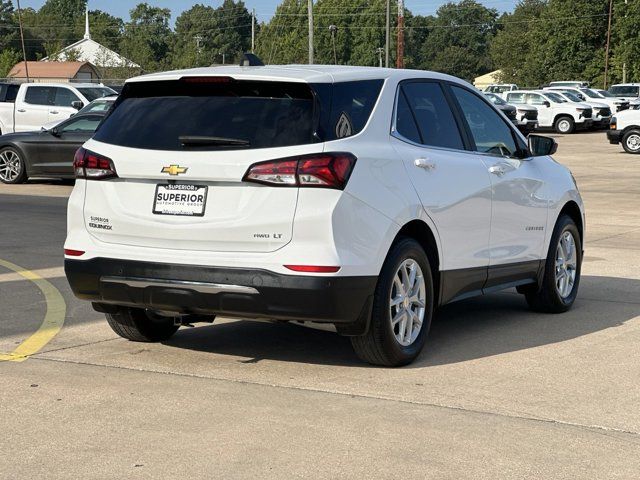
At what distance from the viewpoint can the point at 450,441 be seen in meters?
5.45

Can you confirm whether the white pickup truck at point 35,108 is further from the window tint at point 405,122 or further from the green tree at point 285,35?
the green tree at point 285,35

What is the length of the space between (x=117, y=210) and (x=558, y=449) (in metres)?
2.96

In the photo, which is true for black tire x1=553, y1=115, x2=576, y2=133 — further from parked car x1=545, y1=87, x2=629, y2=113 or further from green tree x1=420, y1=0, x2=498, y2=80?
green tree x1=420, y1=0, x2=498, y2=80

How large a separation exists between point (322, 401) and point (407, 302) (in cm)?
118

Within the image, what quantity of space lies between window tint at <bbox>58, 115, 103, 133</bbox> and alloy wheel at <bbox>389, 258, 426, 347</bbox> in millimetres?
15187

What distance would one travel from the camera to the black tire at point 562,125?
51.3m

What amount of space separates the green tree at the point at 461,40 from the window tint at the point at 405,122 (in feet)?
540

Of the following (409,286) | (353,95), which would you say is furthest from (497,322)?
(353,95)

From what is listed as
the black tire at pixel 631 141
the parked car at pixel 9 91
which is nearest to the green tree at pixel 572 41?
the black tire at pixel 631 141

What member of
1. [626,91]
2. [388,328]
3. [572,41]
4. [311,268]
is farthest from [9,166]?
[572,41]

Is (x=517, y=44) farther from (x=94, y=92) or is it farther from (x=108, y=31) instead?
(x=94, y=92)

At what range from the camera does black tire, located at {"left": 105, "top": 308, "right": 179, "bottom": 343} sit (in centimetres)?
760

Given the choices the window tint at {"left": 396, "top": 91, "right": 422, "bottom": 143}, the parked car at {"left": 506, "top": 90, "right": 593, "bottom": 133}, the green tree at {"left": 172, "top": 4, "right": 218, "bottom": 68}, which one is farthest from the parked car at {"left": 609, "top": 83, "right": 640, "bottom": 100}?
the green tree at {"left": 172, "top": 4, "right": 218, "bottom": 68}

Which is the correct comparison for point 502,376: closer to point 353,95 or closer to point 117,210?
A: point 353,95
